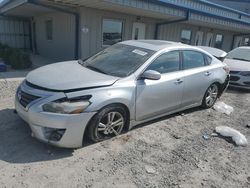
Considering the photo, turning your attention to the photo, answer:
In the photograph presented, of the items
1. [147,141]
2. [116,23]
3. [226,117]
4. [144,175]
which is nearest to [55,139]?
[144,175]

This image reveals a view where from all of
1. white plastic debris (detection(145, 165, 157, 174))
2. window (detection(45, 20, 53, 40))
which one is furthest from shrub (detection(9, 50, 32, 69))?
white plastic debris (detection(145, 165, 157, 174))

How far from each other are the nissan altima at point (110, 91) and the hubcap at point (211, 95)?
331 mm

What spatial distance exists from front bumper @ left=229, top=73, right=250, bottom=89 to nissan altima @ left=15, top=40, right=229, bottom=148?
11.0ft

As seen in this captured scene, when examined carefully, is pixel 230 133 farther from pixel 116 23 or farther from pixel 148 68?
pixel 116 23

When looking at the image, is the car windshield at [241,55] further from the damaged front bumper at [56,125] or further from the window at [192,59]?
the damaged front bumper at [56,125]

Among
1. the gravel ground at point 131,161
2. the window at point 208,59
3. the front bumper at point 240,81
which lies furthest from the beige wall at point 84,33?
the gravel ground at point 131,161

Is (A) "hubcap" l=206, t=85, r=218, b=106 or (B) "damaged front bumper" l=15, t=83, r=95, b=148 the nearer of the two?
(B) "damaged front bumper" l=15, t=83, r=95, b=148

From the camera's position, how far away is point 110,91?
343 centimetres

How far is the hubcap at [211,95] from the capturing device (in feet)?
18.3

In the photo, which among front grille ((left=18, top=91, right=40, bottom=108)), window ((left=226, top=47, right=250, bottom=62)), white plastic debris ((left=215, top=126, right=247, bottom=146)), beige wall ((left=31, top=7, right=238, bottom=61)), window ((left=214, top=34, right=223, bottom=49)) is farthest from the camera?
window ((left=214, top=34, right=223, bottom=49))

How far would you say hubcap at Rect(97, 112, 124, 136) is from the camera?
3.52 m

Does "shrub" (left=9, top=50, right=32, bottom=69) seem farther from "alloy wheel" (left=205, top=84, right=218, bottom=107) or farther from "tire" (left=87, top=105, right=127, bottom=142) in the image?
"alloy wheel" (left=205, top=84, right=218, bottom=107)

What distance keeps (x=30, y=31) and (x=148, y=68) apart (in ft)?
47.5

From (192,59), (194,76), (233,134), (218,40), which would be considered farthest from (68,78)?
(218,40)
